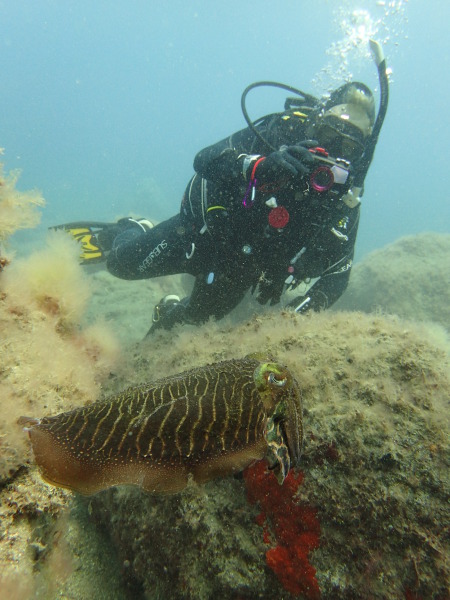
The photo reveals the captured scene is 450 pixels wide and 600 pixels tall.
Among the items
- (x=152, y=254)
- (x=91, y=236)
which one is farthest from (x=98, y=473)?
(x=91, y=236)

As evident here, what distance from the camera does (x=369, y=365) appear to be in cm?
215

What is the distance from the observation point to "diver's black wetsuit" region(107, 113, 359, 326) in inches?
170

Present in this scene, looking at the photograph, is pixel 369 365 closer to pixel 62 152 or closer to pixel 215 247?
pixel 215 247

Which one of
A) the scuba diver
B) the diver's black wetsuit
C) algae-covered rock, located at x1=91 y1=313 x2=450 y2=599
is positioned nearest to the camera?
algae-covered rock, located at x1=91 y1=313 x2=450 y2=599

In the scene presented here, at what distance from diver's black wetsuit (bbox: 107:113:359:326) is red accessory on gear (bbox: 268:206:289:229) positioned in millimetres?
14

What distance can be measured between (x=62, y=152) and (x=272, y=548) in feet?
392

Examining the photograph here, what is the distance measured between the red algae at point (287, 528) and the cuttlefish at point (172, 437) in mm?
376

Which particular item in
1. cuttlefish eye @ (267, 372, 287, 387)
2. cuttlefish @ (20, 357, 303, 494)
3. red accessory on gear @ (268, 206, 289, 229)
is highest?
red accessory on gear @ (268, 206, 289, 229)

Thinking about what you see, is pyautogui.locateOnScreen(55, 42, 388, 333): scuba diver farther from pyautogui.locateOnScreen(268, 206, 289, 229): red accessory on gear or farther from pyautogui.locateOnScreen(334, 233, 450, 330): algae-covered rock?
pyautogui.locateOnScreen(334, 233, 450, 330): algae-covered rock

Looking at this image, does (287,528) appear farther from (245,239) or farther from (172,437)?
(245,239)

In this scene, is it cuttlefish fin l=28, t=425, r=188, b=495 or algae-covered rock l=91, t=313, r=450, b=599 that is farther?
algae-covered rock l=91, t=313, r=450, b=599

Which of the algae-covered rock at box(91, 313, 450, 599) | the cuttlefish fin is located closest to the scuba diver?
the algae-covered rock at box(91, 313, 450, 599)

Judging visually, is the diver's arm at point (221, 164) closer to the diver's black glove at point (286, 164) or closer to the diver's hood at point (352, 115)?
the diver's black glove at point (286, 164)

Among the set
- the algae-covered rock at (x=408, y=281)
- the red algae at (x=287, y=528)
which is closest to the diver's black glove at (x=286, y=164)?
the red algae at (x=287, y=528)
